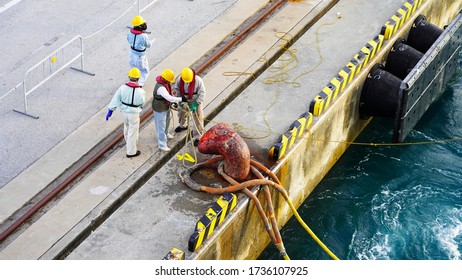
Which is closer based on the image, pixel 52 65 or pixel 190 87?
pixel 190 87

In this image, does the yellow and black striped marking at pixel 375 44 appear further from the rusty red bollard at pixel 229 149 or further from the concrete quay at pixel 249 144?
the rusty red bollard at pixel 229 149

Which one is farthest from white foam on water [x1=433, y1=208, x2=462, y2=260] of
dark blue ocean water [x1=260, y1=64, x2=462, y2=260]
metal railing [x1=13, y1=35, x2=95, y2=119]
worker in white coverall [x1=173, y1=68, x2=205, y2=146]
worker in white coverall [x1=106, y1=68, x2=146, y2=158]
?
metal railing [x1=13, y1=35, x2=95, y2=119]

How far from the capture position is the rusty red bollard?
16062mm

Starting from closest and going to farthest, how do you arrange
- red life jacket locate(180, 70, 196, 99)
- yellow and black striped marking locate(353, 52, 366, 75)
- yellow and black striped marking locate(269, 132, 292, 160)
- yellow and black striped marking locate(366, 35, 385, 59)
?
red life jacket locate(180, 70, 196, 99)
yellow and black striped marking locate(269, 132, 292, 160)
yellow and black striped marking locate(353, 52, 366, 75)
yellow and black striped marking locate(366, 35, 385, 59)

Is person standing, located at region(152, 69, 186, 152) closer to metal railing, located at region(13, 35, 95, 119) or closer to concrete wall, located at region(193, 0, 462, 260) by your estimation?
concrete wall, located at region(193, 0, 462, 260)

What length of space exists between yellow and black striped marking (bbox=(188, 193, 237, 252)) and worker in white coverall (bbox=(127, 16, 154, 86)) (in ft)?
14.3

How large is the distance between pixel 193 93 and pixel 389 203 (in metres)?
4.96

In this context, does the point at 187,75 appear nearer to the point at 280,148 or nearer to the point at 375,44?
the point at 280,148

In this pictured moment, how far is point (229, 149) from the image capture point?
1606 centimetres

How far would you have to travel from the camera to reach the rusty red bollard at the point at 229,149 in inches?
632

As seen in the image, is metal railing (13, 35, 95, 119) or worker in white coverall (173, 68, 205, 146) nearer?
worker in white coverall (173, 68, 205, 146)

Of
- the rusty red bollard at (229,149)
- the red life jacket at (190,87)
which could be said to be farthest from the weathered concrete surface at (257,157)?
the red life jacket at (190,87)

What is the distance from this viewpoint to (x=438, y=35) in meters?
21.8

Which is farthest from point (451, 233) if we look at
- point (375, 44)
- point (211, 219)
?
point (211, 219)
